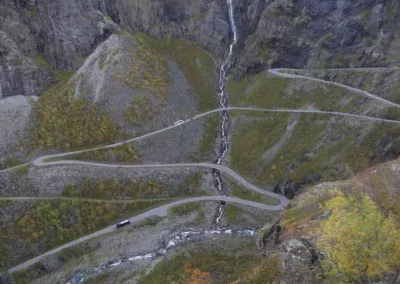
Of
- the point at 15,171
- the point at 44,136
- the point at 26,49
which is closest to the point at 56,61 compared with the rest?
the point at 26,49

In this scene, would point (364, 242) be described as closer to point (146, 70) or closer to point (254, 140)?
point (254, 140)

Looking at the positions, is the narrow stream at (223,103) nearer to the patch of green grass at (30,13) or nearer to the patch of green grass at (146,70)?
the patch of green grass at (146,70)

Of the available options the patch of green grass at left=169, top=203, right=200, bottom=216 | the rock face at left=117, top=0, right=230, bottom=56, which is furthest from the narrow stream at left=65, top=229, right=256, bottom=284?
the rock face at left=117, top=0, right=230, bottom=56

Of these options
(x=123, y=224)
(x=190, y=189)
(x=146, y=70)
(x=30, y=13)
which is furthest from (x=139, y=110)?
(x=30, y=13)

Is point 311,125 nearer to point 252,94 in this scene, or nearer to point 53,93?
point 252,94

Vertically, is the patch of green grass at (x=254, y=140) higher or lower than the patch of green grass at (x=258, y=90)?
lower

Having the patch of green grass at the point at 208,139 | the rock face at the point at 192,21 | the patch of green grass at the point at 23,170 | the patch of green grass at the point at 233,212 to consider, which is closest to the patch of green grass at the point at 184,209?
the patch of green grass at the point at 233,212

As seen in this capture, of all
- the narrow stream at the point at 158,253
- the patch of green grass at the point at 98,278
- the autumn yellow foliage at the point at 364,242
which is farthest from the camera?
the narrow stream at the point at 158,253
